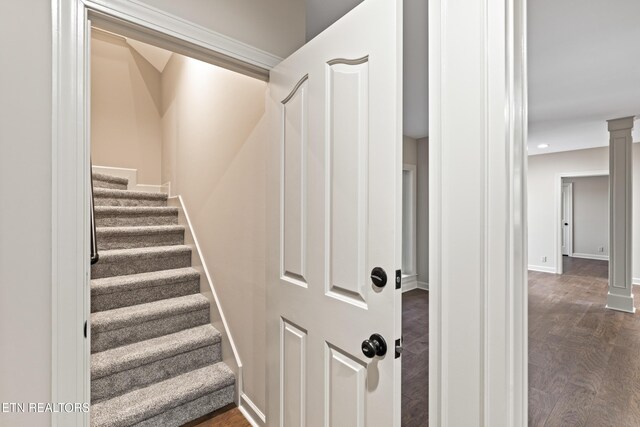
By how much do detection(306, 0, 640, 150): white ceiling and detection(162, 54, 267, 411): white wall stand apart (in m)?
0.82

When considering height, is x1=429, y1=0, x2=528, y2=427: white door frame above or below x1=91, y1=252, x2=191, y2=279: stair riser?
above

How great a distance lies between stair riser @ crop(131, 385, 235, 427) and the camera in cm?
168

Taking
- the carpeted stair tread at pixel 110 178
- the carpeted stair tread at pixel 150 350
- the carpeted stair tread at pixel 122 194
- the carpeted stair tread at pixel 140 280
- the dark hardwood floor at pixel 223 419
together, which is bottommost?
the dark hardwood floor at pixel 223 419

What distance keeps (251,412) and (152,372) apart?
70 cm

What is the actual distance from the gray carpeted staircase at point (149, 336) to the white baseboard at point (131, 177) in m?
1.17

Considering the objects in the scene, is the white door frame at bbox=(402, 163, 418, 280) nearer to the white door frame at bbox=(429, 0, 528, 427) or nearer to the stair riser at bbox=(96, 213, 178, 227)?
the stair riser at bbox=(96, 213, 178, 227)

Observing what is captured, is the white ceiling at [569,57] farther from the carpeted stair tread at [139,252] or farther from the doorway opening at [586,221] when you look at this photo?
the doorway opening at [586,221]

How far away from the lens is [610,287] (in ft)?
12.6

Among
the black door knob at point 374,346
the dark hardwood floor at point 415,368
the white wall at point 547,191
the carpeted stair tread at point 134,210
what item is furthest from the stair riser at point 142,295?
the white wall at point 547,191

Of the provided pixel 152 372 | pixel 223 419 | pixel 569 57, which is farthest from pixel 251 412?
pixel 569 57

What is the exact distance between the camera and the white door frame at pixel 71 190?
37.9 inches

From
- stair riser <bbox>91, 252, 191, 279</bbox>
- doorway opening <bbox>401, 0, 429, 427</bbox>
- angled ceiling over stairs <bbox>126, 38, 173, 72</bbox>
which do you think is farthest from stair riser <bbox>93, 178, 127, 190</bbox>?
doorway opening <bbox>401, 0, 429, 427</bbox>

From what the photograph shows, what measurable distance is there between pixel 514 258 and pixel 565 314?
13.4ft

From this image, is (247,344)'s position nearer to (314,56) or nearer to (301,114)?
(301,114)
